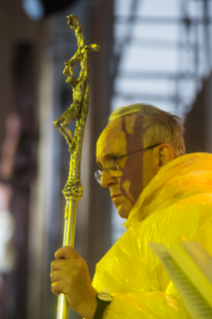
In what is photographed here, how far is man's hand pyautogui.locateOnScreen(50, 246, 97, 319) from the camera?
72 centimetres

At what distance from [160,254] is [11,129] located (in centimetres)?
269

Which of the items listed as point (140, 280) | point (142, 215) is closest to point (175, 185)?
point (142, 215)

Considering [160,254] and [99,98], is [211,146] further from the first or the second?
[160,254]

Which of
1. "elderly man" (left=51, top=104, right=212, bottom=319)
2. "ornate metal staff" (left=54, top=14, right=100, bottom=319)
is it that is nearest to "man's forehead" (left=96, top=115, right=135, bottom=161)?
"elderly man" (left=51, top=104, right=212, bottom=319)

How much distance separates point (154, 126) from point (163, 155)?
8 cm

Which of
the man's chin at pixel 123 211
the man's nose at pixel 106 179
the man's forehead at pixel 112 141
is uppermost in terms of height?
the man's forehead at pixel 112 141

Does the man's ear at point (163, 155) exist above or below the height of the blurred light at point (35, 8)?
below

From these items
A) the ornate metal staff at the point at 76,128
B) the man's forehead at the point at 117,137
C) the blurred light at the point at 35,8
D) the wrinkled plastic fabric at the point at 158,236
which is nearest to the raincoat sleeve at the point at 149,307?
the wrinkled plastic fabric at the point at 158,236

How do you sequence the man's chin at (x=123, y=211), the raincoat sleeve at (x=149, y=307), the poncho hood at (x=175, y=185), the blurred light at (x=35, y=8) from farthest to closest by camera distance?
the blurred light at (x=35, y=8) < the man's chin at (x=123, y=211) < the poncho hood at (x=175, y=185) < the raincoat sleeve at (x=149, y=307)

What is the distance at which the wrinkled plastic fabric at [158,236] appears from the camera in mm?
699

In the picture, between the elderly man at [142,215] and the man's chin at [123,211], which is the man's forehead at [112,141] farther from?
the man's chin at [123,211]

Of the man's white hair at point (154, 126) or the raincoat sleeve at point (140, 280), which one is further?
the man's white hair at point (154, 126)

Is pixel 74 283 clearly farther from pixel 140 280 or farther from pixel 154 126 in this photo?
pixel 154 126

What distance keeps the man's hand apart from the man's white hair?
0.39 m
